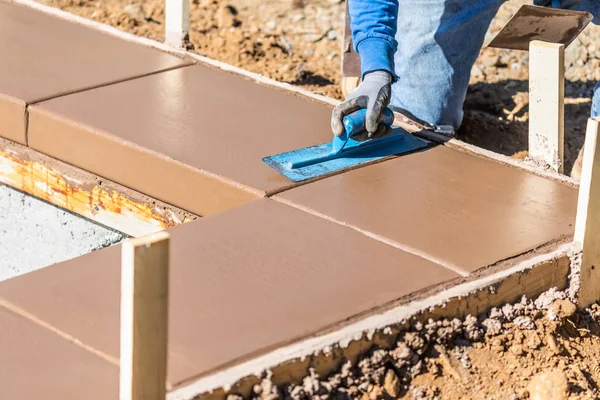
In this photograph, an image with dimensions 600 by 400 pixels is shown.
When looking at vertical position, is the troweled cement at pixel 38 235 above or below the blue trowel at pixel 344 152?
below

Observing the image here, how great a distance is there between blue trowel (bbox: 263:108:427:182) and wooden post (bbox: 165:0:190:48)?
112 centimetres

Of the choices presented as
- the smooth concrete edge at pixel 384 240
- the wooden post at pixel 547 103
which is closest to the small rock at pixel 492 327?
the smooth concrete edge at pixel 384 240

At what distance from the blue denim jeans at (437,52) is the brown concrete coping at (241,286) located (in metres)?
→ 1.60

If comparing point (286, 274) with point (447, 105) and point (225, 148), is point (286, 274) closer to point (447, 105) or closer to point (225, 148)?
point (225, 148)

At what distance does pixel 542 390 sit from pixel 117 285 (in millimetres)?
1148

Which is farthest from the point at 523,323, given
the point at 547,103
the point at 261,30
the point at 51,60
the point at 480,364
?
the point at 261,30

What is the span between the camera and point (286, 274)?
2.70 m

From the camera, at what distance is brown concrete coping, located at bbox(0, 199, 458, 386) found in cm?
241

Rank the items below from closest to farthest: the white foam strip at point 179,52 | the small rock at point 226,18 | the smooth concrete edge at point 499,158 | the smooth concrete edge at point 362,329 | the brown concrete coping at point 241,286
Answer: the smooth concrete edge at point 362,329
the brown concrete coping at point 241,286
the smooth concrete edge at point 499,158
the white foam strip at point 179,52
the small rock at point 226,18

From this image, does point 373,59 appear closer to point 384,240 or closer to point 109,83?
point 384,240

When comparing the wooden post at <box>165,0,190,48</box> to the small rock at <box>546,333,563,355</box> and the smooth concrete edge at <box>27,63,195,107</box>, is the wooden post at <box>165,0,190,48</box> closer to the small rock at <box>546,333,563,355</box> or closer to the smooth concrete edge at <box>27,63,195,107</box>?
the smooth concrete edge at <box>27,63,195,107</box>

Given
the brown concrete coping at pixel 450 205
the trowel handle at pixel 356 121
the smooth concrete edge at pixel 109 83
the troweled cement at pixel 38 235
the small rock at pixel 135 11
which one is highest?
the trowel handle at pixel 356 121

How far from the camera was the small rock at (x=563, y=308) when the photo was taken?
2818 millimetres

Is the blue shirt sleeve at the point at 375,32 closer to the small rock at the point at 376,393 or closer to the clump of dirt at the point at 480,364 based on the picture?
the clump of dirt at the point at 480,364
